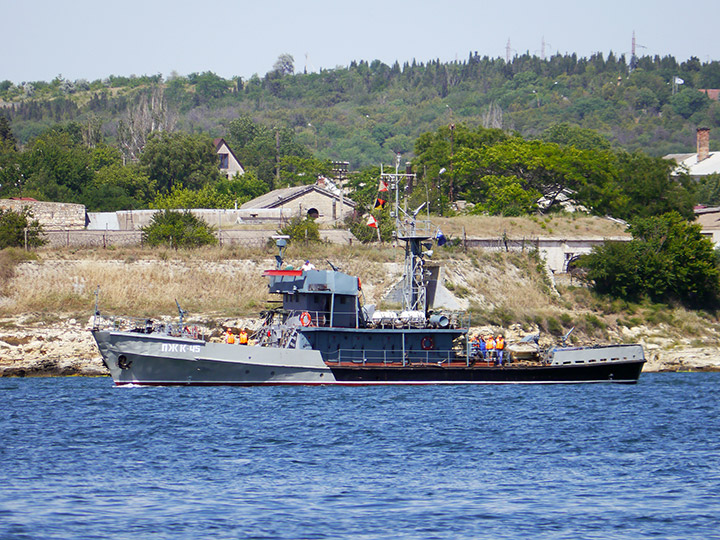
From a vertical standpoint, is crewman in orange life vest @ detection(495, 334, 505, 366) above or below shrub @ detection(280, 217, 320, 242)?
below

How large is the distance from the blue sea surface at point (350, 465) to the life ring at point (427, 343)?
3364 millimetres

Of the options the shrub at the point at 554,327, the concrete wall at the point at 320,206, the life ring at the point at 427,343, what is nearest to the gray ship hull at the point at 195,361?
the life ring at the point at 427,343

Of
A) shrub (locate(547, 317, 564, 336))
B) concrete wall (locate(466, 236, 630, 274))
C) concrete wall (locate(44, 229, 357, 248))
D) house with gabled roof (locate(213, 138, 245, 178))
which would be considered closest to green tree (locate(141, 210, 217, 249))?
concrete wall (locate(44, 229, 357, 248))

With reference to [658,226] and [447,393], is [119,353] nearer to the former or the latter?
[447,393]

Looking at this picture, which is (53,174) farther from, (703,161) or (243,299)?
(703,161)

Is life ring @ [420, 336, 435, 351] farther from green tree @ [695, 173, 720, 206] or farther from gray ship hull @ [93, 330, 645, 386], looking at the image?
green tree @ [695, 173, 720, 206]

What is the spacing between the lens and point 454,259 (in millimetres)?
63812

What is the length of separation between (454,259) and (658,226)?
13.3 meters

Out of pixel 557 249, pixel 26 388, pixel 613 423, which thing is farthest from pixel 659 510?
pixel 557 249

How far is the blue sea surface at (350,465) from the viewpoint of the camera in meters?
19.8

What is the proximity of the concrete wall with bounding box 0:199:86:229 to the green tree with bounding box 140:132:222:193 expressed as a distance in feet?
88.5

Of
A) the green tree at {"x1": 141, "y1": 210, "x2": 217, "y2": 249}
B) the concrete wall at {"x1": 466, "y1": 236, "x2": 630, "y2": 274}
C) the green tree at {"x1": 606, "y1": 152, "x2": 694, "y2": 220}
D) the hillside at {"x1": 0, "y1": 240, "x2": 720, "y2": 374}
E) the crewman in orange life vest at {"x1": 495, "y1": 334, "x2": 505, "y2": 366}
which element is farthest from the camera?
the green tree at {"x1": 606, "y1": 152, "x2": 694, "y2": 220}

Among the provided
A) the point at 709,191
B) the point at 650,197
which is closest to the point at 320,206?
the point at 650,197

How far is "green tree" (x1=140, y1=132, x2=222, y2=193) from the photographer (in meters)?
99.1
